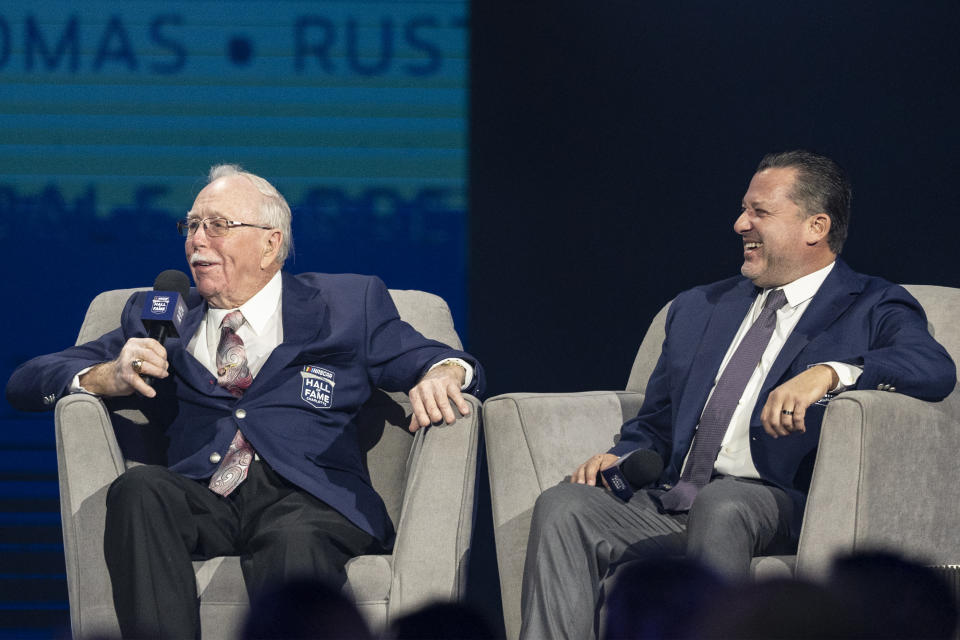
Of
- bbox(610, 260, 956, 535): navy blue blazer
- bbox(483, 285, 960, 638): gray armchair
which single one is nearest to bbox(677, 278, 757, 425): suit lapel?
bbox(610, 260, 956, 535): navy blue blazer

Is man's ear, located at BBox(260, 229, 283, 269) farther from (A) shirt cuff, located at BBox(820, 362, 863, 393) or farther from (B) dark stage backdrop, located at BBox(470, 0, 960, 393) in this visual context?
(A) shirt cuff, located at BBox(820, 362, 863, 393)

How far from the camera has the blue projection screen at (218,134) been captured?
375 centimetres

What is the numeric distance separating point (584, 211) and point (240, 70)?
1.25 metres

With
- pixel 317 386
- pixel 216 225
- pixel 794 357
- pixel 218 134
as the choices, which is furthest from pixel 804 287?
pixel 218 134

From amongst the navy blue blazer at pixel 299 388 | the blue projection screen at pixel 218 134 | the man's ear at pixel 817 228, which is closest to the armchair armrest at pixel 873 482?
the man's ear at pixel 817 228

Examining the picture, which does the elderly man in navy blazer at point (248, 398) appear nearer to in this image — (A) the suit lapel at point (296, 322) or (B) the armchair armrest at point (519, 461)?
(A) the suit lapel at point (296, 322)

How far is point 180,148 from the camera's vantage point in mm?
3771

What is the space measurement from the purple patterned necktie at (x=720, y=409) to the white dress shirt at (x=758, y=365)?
0.05 ft

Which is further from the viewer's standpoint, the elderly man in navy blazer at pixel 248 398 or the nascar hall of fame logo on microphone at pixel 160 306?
the nascar hall of fame logo on microphone at pixel 160 306

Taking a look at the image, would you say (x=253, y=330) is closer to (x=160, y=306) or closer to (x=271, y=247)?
(x=271, y=247)

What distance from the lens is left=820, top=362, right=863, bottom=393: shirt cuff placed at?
Result: 2396 millimetres

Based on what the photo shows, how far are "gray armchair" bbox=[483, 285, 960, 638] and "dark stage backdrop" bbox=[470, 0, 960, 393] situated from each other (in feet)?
3.92

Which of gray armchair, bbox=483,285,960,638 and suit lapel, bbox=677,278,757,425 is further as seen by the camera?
suit lapel, bbox=677,278,757,425

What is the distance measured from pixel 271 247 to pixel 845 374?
4.64ft
